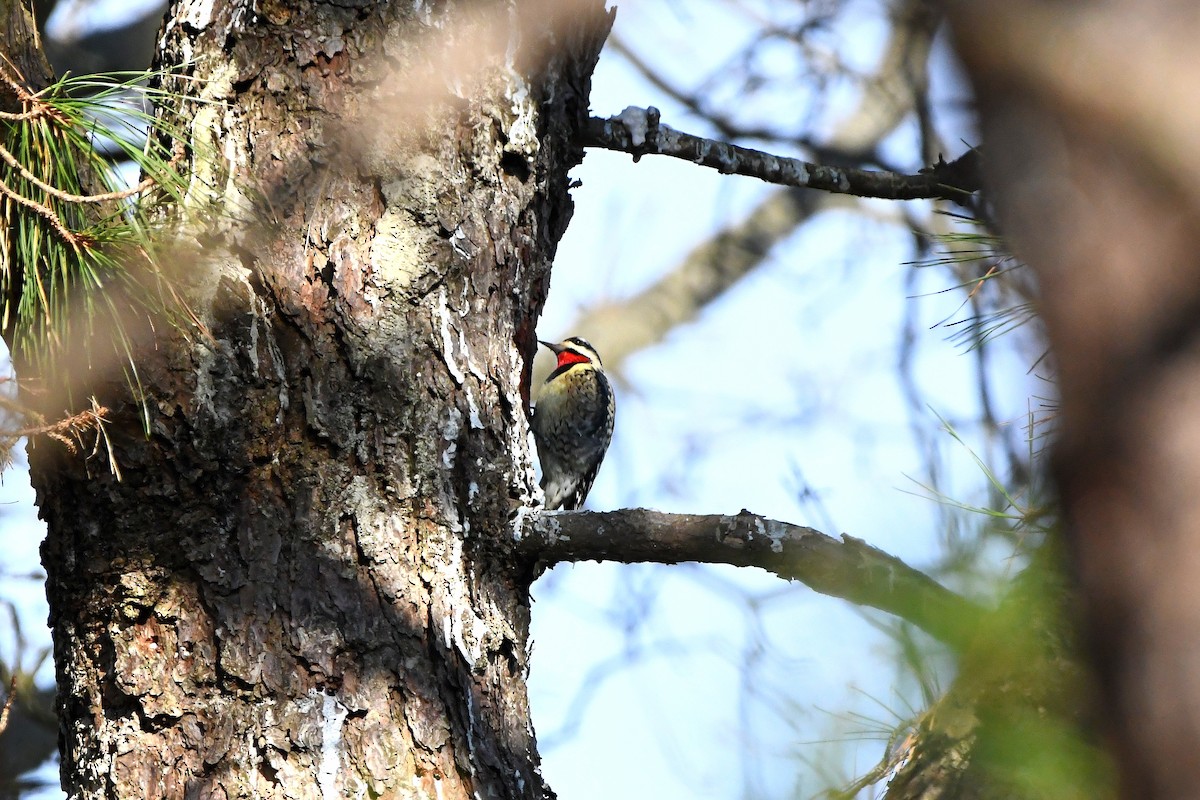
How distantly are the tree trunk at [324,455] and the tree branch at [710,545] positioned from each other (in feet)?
0.33

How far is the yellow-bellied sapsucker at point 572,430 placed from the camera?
578 cm

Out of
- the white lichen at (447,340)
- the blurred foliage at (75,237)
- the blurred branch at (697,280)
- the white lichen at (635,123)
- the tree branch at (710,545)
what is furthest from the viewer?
the blurred branch at (697,280)

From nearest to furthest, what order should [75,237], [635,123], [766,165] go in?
[75,237], [635,123], [766,165]

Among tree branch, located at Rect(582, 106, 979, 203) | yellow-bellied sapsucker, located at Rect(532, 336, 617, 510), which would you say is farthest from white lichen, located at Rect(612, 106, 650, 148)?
yellow-bellied sapsucker, located at Rect(532, 336, 617, 510)

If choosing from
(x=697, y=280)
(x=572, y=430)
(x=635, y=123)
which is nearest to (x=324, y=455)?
(x=635, y=123)

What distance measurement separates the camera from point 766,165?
2805 millimetres

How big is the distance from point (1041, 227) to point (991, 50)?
12cm

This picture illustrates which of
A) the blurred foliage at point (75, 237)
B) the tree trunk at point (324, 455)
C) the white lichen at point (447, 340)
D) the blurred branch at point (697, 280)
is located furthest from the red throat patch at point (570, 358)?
the blurred foliage at point (75, 237)

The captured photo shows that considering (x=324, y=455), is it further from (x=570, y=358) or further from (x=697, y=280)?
(x=697, y=280)

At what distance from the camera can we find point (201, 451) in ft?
6.63

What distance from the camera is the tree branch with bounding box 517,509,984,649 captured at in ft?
7.05

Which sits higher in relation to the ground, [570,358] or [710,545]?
[570,358]

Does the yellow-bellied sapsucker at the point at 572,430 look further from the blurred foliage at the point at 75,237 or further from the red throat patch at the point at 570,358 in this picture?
the blurred foliage at the point at 75,237

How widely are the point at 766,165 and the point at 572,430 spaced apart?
310 centimetres
